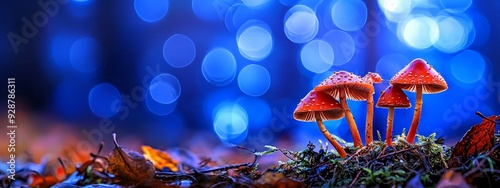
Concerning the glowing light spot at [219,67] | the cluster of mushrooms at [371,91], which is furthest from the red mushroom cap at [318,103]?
the glowing light spot at [219,67]

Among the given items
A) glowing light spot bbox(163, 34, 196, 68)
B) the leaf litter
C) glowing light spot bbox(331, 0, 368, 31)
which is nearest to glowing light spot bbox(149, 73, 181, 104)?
glowing light spot bbox(163, 34, 196, 68)

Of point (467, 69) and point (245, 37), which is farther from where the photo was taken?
point (245, 37)

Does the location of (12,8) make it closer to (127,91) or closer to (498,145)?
(127,91)

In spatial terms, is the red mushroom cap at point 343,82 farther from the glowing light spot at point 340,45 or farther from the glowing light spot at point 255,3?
the glowing light spot at point 255,3

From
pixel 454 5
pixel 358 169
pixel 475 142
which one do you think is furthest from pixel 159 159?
pixel 454 5

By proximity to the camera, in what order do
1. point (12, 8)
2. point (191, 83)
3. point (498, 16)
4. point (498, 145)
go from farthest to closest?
point (191, 83), point (498, 16), point (12, 8), point (498, 145)

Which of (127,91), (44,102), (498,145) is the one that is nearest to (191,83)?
(127,91)

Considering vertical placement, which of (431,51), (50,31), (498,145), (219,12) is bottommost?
(498,145)
